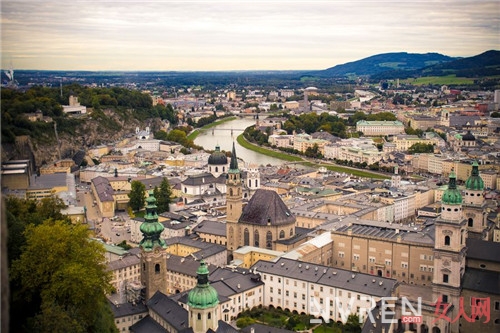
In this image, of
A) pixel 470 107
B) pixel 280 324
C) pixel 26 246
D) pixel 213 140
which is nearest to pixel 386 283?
pixel 280 324

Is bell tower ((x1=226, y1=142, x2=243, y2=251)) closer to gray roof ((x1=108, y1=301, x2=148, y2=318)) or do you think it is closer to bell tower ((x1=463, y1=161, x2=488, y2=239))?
gray roof ((x1=108, y1=301, x2=148, y2=318))

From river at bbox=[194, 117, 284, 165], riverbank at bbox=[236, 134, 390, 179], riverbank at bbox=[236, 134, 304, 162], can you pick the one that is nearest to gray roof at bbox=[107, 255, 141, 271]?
river at bbox=[194, 117, 284, 165]

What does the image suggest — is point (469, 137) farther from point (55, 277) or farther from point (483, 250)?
point (55, 277)

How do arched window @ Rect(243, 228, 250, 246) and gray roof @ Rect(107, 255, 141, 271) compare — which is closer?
gray roof @ Rect(107, 255, 141, 271)

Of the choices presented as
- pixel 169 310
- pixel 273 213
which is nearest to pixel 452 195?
pixel 273 213

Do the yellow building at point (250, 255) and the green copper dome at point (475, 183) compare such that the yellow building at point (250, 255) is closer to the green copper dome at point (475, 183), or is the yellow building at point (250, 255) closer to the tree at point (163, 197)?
the green copper dome at point (475, 183)

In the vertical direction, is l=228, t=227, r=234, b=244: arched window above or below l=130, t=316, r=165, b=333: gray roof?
above
